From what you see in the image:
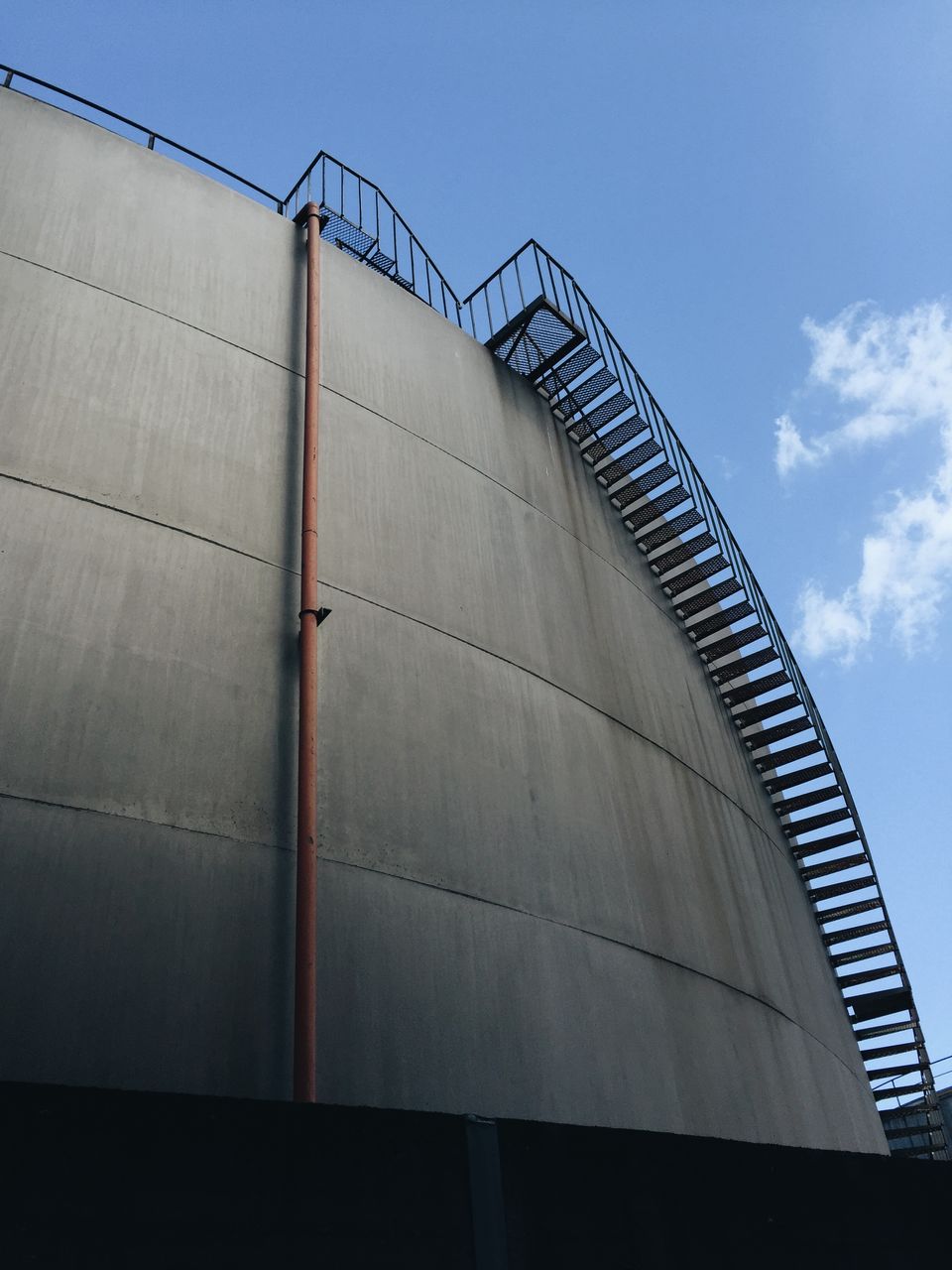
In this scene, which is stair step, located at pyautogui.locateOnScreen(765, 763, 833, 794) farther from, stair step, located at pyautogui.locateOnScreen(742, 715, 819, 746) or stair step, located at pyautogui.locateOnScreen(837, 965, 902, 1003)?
stair step, located at pyautogui.locateOnScreen(837, 965, 902, 1003)

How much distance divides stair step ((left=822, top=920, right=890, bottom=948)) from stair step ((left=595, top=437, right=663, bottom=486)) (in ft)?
19.9

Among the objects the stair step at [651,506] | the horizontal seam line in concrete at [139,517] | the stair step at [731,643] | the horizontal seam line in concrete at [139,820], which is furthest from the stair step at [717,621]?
the horizontal seam line in concrete at [139,820]

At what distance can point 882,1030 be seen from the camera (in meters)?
11.9

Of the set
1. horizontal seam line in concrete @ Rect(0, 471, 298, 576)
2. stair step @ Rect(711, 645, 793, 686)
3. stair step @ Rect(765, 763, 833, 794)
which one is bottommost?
horizontal seam line in concrete @ Rect(0, 471, 298, 576)

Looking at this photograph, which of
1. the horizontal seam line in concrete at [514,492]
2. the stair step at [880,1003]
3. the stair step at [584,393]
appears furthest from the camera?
the stair step at [880,1003]

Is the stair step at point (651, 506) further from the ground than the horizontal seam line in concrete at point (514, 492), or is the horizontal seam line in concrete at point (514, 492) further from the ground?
the stair step at point (651, 506)

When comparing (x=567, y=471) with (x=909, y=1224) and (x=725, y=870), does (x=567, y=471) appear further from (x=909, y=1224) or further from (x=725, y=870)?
(x=909, y=1224)

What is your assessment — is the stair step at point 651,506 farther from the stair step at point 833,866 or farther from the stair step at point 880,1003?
the stair step at point 880,1003

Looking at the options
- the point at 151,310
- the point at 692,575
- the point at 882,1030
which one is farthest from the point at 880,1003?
the point at 151,310

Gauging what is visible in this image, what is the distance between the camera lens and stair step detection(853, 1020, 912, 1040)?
11.9m

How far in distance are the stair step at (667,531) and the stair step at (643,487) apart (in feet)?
0.64

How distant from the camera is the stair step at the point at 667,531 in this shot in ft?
33.1

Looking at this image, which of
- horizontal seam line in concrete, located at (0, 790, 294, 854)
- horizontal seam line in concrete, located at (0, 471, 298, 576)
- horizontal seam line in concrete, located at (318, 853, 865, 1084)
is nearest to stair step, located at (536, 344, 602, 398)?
horizontal seam line in concrete, located at (0, 471, 298, 576)

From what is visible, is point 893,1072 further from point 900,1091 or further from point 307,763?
point 307,763
